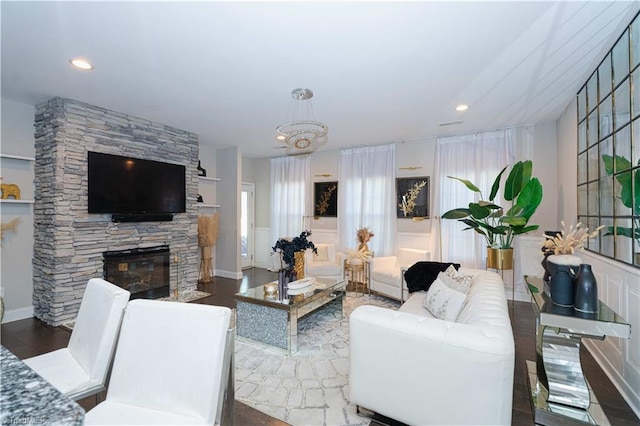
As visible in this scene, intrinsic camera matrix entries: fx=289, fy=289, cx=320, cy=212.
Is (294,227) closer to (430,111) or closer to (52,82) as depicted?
(430,111)

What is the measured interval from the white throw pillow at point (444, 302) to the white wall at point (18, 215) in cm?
495

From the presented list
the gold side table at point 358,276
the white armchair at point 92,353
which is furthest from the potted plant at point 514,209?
the white armchair at point 92,353

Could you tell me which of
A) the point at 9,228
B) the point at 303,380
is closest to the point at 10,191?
the point at 9,228

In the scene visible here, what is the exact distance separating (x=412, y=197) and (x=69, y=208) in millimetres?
5221

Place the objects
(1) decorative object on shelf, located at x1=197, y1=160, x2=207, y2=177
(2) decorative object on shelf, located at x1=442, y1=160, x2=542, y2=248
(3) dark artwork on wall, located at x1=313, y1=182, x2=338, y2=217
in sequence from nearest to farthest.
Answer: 1. (2) decorative object on shelf, located at x1=442, y1=160, x2=542, y2=248
2. (1) decorative object on shelf, located at x1=197, y1=160, x2=207, y2=177
3. (3) dark artwork on wall, located at x1=313, y1=182, x2=338, y2=217

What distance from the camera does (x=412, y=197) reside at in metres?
5.47

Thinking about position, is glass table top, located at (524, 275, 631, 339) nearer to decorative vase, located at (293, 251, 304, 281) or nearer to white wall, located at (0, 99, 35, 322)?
decorative vase, located at (293, 251, 304, 281)

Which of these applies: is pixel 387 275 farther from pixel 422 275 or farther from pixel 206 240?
pixel 206 240

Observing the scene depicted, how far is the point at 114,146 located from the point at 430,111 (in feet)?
14.4

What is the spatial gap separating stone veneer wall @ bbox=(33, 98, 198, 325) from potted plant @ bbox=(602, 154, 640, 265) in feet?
18.1

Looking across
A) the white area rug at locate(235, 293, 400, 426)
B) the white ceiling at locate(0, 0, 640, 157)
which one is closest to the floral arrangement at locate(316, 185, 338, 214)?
the white ceiling at locate(0, 0, 640, 157)

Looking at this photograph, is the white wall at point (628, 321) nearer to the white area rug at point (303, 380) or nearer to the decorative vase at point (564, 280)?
the decorative vase at point (564, 280)

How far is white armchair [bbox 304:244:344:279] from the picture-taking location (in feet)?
16.3

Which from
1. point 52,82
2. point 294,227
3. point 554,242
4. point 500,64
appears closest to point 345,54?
point 500,64
